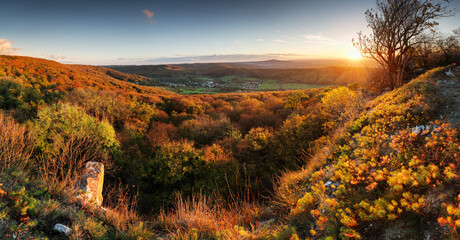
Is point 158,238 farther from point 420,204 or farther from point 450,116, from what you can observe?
point 450,116

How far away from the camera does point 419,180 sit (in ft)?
11.0

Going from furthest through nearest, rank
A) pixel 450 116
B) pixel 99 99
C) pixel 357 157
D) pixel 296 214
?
pixel 99 99 → pixel 450 116 → pixel 357 157 → pixel 296 214

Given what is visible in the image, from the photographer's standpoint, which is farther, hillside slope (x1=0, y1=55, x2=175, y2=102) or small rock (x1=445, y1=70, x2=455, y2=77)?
hillside slope (x1=0, y1=55, x2=175, y2=102)

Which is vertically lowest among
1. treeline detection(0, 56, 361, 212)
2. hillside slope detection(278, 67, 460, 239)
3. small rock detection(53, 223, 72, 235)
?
treeline detection(0, 56, 361, 212)

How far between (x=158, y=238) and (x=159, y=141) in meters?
18.0

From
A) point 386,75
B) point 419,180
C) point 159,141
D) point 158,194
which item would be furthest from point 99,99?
point 386,75

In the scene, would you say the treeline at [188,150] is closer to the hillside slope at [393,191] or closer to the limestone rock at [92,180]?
the limestone rock at [92,180]

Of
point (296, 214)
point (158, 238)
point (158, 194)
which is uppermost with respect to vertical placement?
point (296, 214)

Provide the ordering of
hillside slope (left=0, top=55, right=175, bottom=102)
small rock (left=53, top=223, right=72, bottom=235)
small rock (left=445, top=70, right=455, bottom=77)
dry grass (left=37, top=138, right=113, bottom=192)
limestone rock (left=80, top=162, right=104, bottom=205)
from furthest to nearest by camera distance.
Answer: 1. hillside slope (left=0, top=55, right=175, bottom=102)
2. small rock (left=445, top=70, right=455, bottom=77)
3. limestone rock (left=80, top=162, right=104, bottom=205)
4. dry grass (left=37, top=138, right=113, bottom=192)
5. small rock (left=53, top=223, right=72, bottom=235)

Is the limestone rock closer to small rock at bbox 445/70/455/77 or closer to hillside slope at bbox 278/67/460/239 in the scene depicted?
hillside slope at bbox 278/67/460/239

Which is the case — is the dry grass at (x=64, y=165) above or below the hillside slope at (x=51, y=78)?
below

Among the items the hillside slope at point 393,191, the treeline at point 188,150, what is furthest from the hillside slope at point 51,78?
the hillside slope at point 393,191

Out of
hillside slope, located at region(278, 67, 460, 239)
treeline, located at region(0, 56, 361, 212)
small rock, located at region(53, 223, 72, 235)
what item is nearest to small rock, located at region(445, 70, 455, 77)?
treeline, located at region(0, 56, 361, 212)

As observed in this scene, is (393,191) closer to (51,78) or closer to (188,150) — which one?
(188,150)
